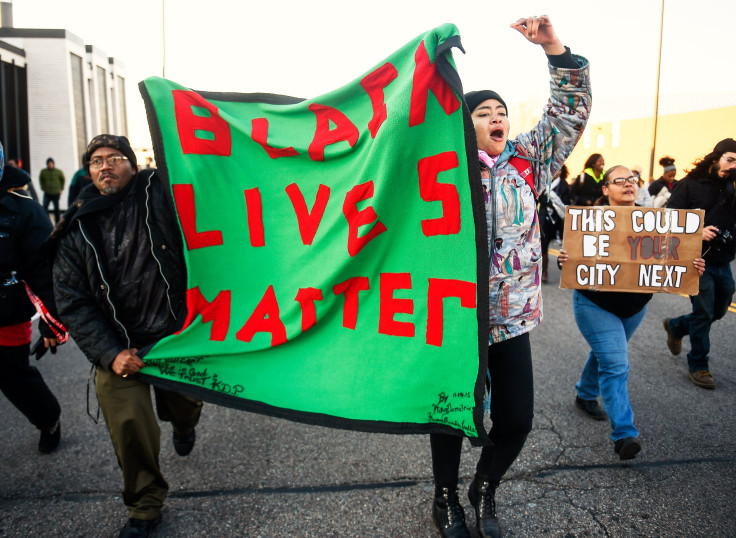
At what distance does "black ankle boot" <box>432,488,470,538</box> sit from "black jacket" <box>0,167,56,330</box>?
231 centimetres

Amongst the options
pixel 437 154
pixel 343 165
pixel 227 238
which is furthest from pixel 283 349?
pixel 437 154

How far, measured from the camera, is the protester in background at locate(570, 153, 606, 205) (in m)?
8.23

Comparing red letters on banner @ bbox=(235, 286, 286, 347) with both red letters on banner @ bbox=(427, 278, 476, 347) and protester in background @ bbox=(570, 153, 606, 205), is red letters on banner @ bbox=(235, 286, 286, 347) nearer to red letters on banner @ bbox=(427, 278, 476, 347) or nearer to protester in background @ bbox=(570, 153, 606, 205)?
red letters on banner @ bbox=(427, 278, 476, 347)

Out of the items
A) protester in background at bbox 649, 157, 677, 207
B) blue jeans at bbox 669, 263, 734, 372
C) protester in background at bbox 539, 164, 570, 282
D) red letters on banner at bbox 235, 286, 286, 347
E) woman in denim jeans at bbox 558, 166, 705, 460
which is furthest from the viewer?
protester in background at bbox 649, 157, 677, 207

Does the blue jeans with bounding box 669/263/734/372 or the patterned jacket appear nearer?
the patterned jacket

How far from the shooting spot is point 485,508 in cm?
272

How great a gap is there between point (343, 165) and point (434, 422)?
4.14 feet

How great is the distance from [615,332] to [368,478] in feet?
5.58

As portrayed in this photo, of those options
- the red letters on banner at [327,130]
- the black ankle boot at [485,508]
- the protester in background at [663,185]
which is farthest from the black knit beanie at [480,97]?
the protester in background at [663,185]

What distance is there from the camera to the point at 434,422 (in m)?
2.56

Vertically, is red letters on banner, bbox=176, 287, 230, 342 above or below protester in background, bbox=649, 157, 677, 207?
below

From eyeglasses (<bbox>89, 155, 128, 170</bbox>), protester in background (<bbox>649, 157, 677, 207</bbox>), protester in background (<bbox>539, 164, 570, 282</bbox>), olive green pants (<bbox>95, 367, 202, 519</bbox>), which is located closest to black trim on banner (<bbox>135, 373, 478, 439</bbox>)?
olive green pants (<bbox>95, 367, 202, 519</bbox>)

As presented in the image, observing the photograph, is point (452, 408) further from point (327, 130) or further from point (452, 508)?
point (327, 130)

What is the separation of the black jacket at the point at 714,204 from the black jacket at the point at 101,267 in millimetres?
3784
